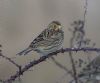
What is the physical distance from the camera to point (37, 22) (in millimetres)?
9516

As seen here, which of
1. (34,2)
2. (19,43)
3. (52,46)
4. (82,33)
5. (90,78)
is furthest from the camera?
(34,2)

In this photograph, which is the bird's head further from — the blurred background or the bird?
the blurred background

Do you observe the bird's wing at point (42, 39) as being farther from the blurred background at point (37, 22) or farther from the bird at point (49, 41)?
the blurred background at point (37, 22)

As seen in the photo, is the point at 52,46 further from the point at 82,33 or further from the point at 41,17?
the point at 41,17

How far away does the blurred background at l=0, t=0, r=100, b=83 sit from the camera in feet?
27.3

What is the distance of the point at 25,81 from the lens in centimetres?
783

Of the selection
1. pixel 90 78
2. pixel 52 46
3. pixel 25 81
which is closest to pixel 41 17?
pixel 25 81

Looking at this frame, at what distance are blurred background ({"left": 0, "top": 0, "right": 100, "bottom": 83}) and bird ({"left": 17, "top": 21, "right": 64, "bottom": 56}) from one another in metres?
3.57

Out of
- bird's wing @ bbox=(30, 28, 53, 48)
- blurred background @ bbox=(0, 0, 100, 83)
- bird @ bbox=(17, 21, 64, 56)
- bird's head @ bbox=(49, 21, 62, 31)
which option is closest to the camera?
bird @ bbox=(17, 21, 64, 56)

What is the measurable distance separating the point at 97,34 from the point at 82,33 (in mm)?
4429

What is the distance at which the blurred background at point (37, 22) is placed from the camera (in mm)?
8332

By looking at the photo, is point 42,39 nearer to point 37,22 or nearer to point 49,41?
point 49,41

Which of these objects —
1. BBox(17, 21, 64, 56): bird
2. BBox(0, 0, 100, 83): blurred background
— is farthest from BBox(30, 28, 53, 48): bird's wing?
BBox(0, 0, 100, 83): blurred background

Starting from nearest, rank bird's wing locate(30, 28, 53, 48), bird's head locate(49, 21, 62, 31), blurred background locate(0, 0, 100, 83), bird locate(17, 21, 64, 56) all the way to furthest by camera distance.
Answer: bird locate(17, 21, 64, 56), bird's wing locate(30, 28, 53, 48), bird's head locate(49, 21, 62, 31), blurred background locate(0, 0, 100, 83)
